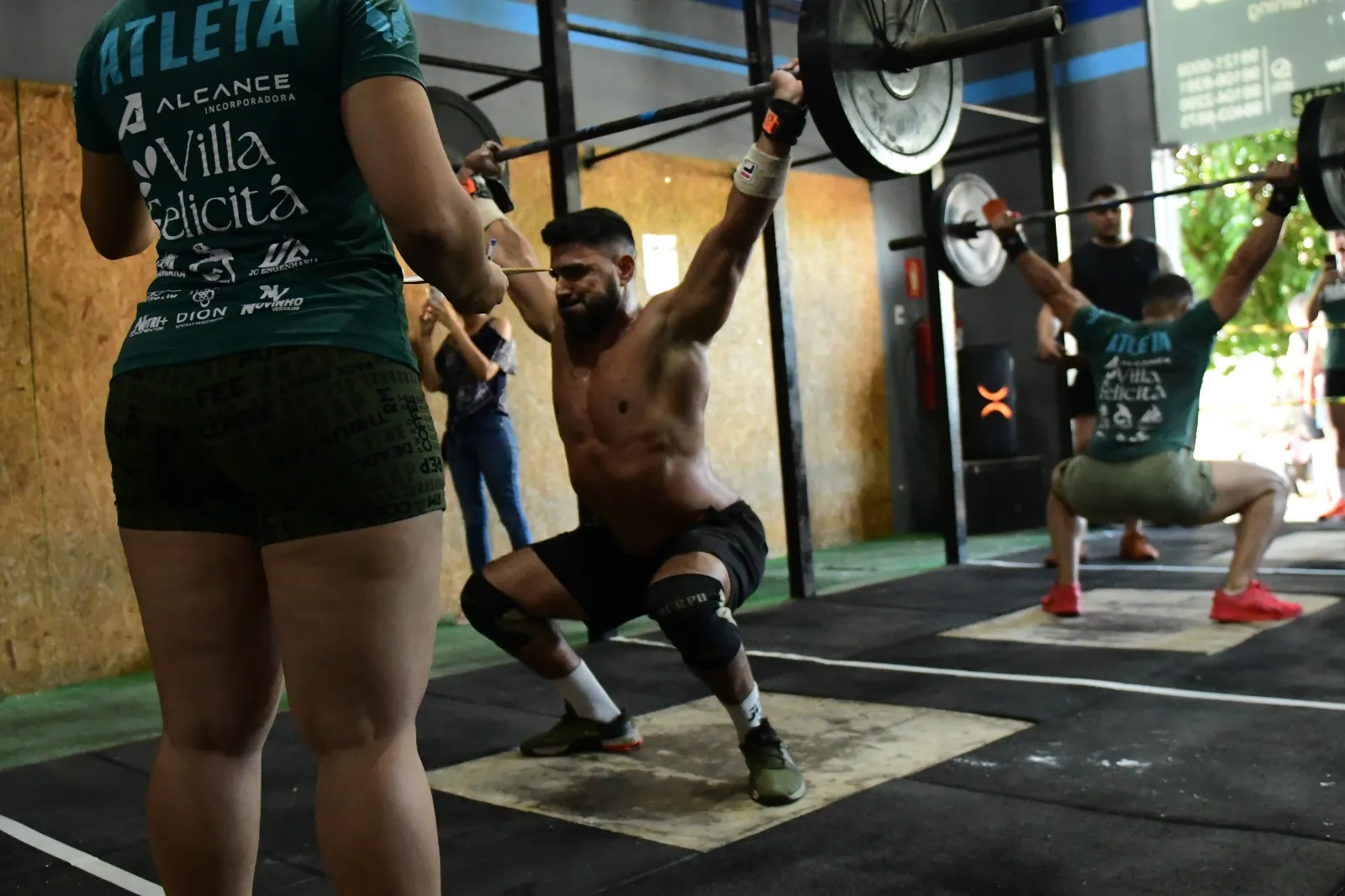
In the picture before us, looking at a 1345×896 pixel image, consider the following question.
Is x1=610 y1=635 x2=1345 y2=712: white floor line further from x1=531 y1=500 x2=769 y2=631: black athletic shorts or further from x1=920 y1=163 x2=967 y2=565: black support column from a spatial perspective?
x1=920 y1=163 x2=967 y2=565: black support column

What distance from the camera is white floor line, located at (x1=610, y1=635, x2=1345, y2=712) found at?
2688mm

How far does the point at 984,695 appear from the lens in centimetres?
293

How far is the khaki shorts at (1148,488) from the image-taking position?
3.49 meters

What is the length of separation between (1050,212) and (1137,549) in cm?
150

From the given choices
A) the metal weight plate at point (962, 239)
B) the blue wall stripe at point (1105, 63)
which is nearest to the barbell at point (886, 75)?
the metal weight plate at point (962, 239)

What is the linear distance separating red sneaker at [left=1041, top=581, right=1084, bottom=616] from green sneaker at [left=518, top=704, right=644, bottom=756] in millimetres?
1794

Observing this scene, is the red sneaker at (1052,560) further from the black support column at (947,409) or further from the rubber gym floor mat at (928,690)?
the rubber gym floor mat at (928,690)

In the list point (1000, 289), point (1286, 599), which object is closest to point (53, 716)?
point (1286, 599)

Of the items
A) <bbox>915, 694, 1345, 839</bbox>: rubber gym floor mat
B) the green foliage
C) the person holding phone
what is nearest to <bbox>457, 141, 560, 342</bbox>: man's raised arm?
<bbox>915, 694, 1345, 839</bbox>: rubber gym floor mat

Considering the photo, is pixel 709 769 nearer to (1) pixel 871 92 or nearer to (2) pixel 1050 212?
(1) pixel 871 92

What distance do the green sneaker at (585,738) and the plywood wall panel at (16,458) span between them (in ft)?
7.13

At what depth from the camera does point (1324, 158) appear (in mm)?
3453

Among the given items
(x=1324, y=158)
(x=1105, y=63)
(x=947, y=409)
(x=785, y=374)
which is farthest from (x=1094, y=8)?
(x=1324, y=158)

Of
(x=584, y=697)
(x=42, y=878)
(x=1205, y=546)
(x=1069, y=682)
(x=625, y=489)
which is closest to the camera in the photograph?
(x=42, y=878)
